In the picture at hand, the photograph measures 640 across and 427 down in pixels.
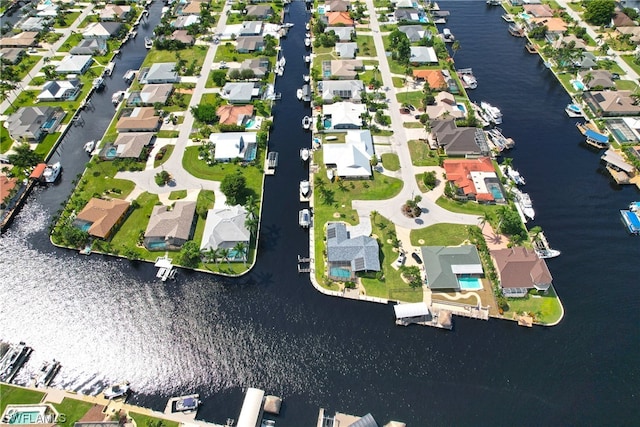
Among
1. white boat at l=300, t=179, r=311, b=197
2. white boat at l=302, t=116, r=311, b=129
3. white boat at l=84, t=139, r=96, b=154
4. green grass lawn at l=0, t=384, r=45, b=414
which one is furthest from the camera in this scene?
white boat at l=302, t=116, r=311, b=129

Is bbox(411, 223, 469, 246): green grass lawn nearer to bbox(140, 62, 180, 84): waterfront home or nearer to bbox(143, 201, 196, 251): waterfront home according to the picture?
bbox(143, 201, 196, 251): waterfront home

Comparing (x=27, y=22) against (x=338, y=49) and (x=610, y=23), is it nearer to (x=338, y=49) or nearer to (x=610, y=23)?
(x=338, y=49)

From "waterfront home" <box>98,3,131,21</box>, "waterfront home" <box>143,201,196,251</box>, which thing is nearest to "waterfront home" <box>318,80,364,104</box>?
"waterfront home" <box>143,201,196,251</box>

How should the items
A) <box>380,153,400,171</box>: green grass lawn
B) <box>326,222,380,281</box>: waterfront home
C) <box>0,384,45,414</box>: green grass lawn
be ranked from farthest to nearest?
<box>380,153,400,171</box>: green grass lawn < <box>326,222,380,281</box>: waterfront home < <box>0,384,45,414</box>: green grass lawn

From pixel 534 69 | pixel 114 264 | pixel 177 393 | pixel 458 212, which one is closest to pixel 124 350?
pixel 177 393

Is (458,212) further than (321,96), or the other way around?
(321,96)

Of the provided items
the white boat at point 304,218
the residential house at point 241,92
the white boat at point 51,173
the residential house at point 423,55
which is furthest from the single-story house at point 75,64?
the residential house at point 423,55
